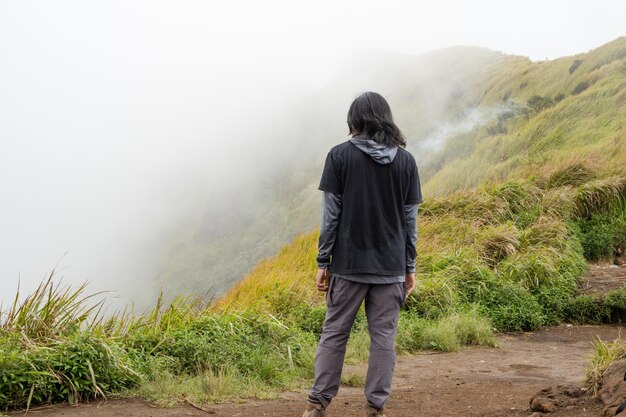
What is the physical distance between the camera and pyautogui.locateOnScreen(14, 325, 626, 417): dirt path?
5.24m

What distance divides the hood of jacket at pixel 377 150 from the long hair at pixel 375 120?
0.05 metres

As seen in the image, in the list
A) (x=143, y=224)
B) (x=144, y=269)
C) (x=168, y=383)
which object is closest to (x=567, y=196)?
(x=168, y=383)

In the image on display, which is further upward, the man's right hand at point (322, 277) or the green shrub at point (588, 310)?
the man's right hand at point (322, 277)

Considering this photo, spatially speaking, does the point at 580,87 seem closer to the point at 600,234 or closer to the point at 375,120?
the point at 600,234

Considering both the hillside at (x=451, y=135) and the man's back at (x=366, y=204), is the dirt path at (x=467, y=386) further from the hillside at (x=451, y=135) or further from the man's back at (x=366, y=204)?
the hillside at (x=451, y=135)

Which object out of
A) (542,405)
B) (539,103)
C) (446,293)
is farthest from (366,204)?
(539,103)

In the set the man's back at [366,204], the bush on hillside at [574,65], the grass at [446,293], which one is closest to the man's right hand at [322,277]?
the man's back at [366,204]

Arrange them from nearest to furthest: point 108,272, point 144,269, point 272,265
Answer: point 272,265
point 144,269
point 108,272

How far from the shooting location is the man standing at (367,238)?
174 inches

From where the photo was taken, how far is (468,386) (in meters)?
6.33

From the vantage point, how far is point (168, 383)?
559 centimetres

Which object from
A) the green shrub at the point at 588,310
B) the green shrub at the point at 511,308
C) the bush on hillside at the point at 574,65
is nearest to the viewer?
the green shrub at the point at 511,308

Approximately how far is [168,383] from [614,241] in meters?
9.96

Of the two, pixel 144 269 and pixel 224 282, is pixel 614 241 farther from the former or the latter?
pixel 144 269
